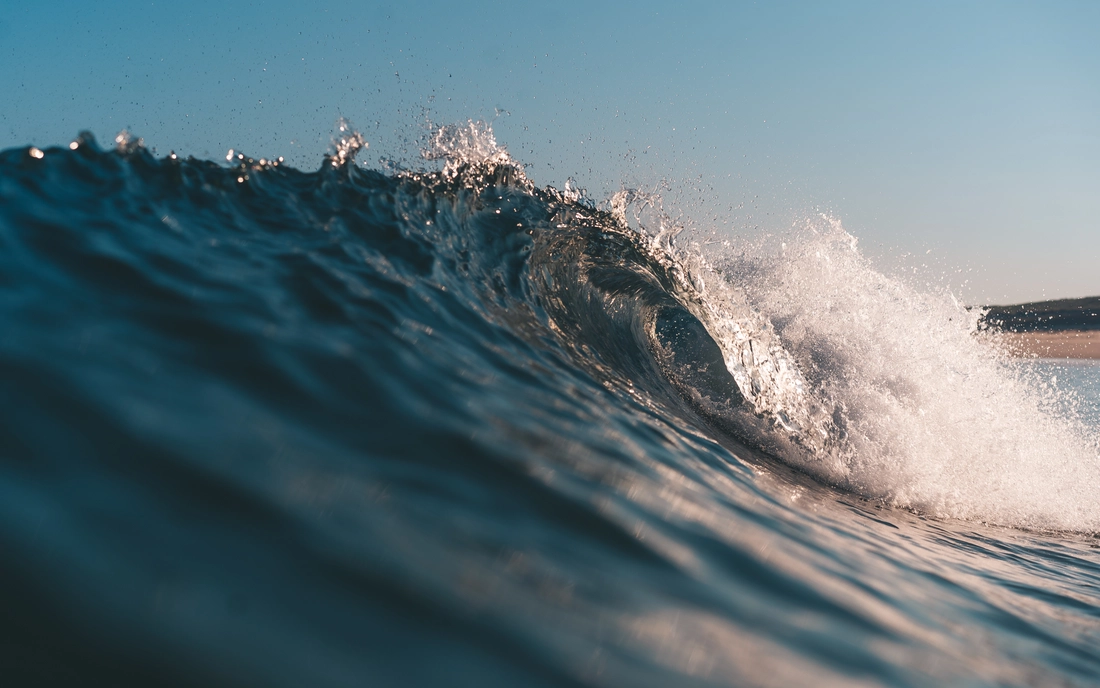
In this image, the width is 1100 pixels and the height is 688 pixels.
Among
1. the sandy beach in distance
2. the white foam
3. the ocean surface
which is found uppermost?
the sandy beach in distance

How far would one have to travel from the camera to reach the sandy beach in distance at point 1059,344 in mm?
41375

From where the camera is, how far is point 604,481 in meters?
2.33

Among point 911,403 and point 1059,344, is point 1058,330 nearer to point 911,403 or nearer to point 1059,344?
point 1059,344

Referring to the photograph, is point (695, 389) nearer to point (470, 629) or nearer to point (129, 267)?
point (129, 267)

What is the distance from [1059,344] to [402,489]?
50515 mm

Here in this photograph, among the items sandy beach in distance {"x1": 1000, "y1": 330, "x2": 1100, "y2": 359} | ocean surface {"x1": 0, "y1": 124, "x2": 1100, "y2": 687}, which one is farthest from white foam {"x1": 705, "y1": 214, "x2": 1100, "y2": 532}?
sandy beach in distance {"x1": 1000, "y1": 330, "x2": 1100, "y2": 359}

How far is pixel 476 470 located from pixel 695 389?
13.6ft

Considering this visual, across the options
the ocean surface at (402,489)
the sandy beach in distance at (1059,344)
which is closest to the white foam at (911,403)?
the ocean surface at (402,489)

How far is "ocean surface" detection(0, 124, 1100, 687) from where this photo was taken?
1331 millimetres

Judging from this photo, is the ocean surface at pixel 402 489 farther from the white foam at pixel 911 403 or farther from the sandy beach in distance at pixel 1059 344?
the sandy beach in distance at pixel 1059 344

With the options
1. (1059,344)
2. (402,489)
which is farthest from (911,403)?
(1059,344)

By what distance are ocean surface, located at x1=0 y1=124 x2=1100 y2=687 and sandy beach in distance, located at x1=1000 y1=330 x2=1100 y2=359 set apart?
4377 cm

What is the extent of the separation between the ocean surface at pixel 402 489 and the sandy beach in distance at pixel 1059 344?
A: 1723 inches

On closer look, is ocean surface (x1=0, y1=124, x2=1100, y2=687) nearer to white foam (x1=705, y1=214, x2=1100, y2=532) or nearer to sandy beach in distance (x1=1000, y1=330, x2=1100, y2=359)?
white foam (x1=705, y1=214, x2=1100, y2=532)
